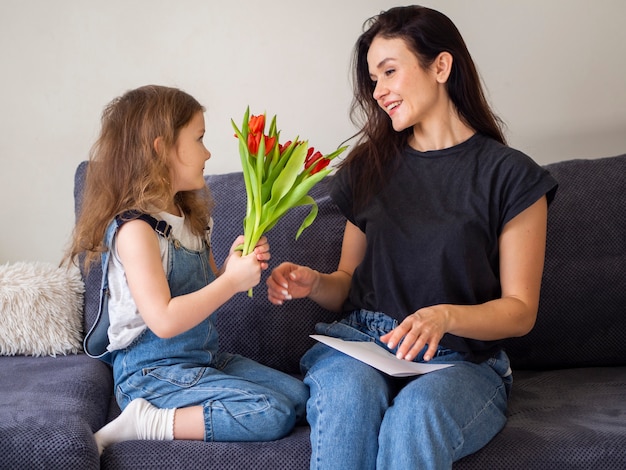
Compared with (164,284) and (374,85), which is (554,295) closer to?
(374,85)

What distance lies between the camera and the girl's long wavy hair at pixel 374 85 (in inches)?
76.3

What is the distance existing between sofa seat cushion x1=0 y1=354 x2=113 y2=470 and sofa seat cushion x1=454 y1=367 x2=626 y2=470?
29.7 inches

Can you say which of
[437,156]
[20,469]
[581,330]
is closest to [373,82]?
[437,156]

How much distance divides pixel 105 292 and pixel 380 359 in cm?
65

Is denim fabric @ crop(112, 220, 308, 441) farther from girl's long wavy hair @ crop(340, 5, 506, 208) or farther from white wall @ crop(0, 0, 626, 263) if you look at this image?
white wall @ crop(0, 0, 626, 263)

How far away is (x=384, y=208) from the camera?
1948mm

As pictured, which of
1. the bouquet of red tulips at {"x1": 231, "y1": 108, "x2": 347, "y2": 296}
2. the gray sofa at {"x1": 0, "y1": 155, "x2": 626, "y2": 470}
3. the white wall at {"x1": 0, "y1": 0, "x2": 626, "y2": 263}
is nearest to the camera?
the bouquet of red tulips at {"x1": 231, "y1": 108, "x2": 347, "y2": 296}

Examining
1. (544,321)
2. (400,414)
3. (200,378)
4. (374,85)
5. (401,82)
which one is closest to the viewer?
(400,414)

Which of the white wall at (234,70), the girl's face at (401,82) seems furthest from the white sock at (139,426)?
the white wall at (234,70)

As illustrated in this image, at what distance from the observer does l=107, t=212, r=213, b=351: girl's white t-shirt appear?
1.82 m

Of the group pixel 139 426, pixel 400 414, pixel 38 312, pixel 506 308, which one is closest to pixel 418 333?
pixel 400 414

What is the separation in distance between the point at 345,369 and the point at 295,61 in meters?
1.26

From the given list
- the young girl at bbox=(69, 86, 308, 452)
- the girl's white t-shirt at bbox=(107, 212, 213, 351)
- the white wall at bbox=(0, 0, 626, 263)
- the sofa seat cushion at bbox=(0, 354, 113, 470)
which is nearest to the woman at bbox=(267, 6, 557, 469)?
the young girl at bbox=(69, 86, 308, 452)

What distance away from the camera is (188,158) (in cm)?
185
